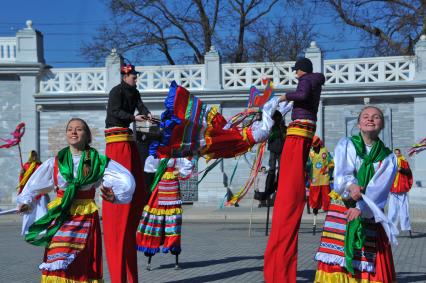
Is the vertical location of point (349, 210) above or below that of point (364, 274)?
above

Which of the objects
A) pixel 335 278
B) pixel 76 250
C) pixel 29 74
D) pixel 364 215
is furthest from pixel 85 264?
pixel 29 74

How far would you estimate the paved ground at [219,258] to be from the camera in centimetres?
920

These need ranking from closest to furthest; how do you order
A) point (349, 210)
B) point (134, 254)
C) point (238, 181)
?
1. point (349, 210)
2. point (134, 254)
3. point (238, 181)

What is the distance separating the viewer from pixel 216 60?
23062mm

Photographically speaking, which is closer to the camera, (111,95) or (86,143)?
(86,143)

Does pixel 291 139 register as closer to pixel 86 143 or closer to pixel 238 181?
pixel 86 143

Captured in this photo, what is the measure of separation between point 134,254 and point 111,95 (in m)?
1.74

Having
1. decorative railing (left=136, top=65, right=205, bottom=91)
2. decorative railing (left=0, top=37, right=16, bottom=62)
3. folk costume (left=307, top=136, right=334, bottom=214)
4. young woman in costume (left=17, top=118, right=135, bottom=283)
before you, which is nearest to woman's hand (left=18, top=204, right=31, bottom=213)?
young woman in costume (left=17, top=118, right=135, bottom=283)

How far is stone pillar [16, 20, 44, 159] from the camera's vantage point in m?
23.6

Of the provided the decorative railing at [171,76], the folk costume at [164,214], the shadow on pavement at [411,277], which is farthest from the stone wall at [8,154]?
the shadow on pavement at [411,277]

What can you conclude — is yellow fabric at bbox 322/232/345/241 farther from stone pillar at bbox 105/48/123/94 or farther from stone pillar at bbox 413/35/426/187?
stone pillar at bbox 105/48/123/94

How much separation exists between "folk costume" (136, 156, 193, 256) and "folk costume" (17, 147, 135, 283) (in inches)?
136

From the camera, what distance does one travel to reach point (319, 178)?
14.9 meters

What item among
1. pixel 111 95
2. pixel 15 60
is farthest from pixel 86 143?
pixel 15 60
